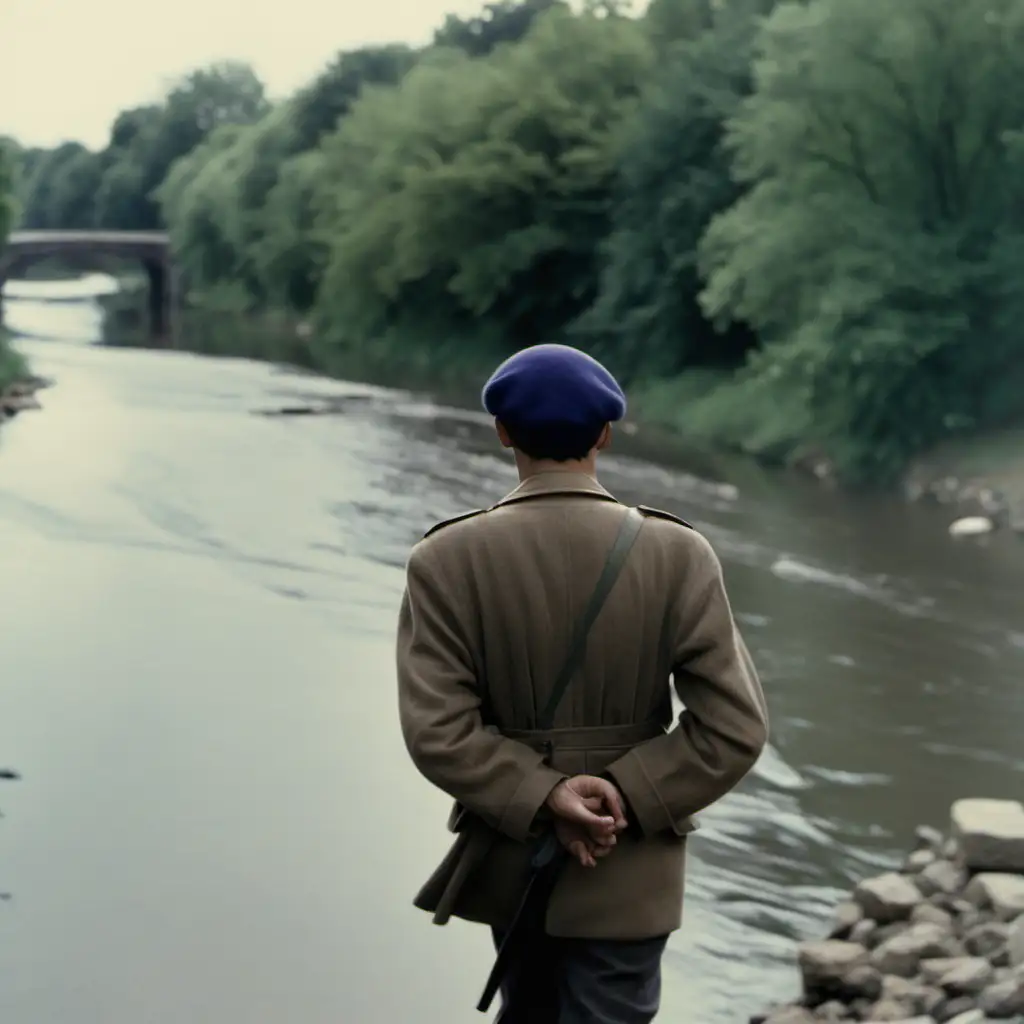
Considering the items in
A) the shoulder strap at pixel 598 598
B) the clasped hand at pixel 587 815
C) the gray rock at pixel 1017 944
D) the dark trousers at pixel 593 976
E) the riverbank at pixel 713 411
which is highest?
the shoulder strap at pixel 598 598

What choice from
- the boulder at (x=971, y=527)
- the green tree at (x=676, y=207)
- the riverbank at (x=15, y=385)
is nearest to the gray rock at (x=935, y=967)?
the boulder at (x=971, y=527)

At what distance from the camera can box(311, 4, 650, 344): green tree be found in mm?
33844

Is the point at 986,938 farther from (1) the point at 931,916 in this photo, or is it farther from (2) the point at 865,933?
(2) the point at 865,933

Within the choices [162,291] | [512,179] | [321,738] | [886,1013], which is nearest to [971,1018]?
[886,1013]

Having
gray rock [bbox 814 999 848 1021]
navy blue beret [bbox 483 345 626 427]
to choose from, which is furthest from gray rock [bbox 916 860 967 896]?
navy blue beret [bbox 483 345 626 427]

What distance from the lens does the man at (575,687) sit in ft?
8.71

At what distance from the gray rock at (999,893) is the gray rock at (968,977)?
0.52m

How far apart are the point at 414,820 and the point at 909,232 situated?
568 inches

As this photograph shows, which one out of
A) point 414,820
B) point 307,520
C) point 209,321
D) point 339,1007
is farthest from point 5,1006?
point 209,321

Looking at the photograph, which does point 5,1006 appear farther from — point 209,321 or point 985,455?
point 209,321

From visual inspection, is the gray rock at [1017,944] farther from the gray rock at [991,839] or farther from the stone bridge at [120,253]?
the stone bridge at [120,253]

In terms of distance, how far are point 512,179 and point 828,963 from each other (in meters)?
29.7

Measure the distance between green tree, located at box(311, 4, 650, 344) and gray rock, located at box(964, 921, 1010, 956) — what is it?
92.2 ft

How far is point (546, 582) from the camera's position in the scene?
8.72ft
